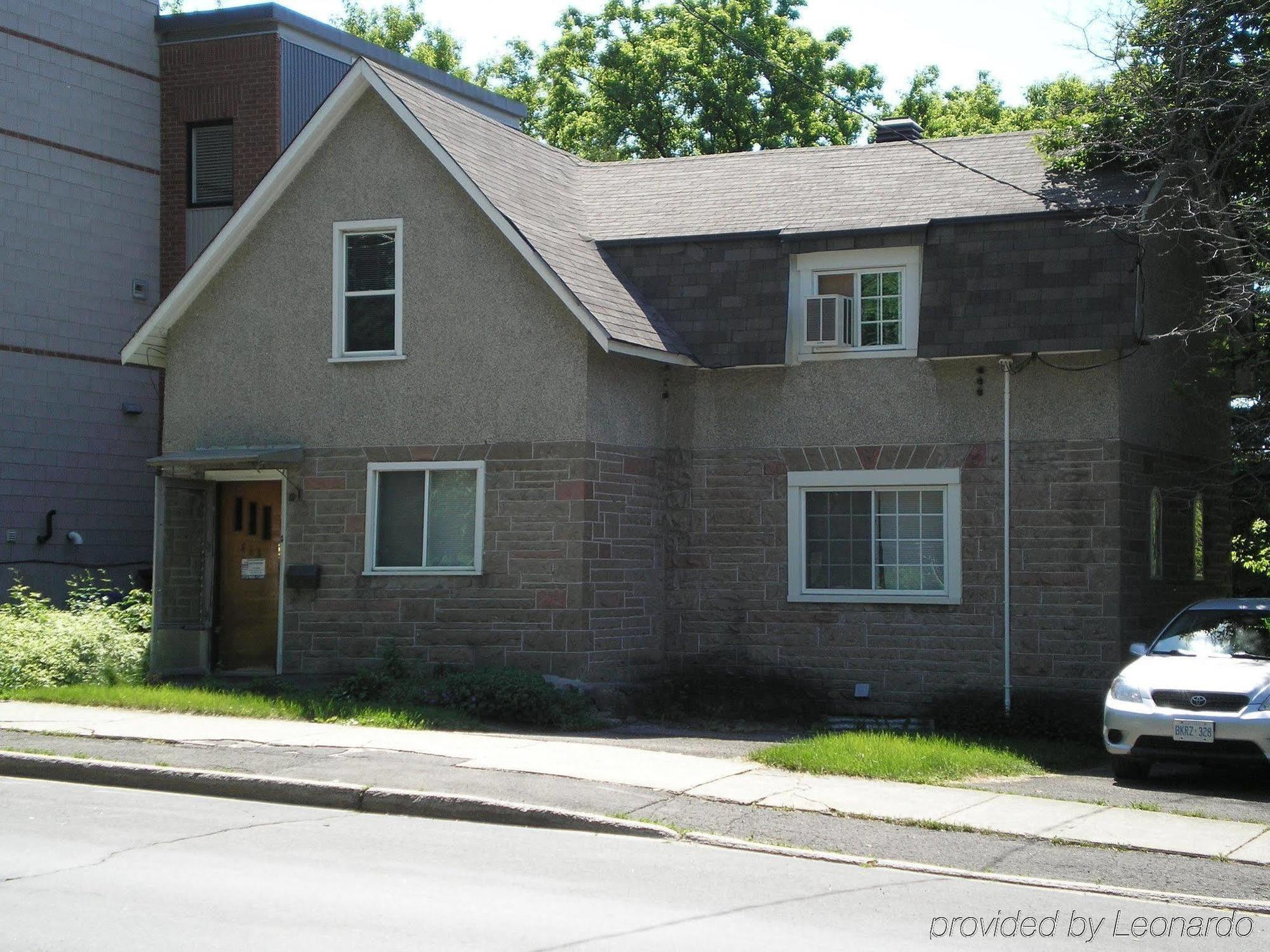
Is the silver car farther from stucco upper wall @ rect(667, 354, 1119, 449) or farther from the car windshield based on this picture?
stucco upper wall @ rect(667, 354, 1119, 449)

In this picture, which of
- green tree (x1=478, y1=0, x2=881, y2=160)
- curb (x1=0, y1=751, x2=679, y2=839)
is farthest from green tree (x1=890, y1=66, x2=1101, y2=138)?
curb (x1=0, y1=751, x2=679, y2=839)

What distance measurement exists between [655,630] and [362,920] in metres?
10.3

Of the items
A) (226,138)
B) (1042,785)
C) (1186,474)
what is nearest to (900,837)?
(1042,785)

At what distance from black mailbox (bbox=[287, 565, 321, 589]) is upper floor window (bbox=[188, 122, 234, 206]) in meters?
9.42

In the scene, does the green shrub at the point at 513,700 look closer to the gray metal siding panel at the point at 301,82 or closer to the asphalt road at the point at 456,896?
the asphalt road at the point at 456,896

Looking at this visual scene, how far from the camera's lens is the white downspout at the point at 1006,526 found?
1600cm

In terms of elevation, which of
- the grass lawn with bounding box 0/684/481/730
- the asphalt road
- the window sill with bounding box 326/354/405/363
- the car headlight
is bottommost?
the asphalt road

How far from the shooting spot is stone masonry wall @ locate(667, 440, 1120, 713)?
52.0ft

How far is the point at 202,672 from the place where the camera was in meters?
18.1

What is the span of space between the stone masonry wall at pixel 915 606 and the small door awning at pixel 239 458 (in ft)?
14.3

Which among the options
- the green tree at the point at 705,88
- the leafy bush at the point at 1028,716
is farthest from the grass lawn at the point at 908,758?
the green tree at the point at 705,88

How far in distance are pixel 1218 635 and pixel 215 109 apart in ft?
58.5

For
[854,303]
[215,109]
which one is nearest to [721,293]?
[854,303]

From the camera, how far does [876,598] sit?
16703 millimetres
